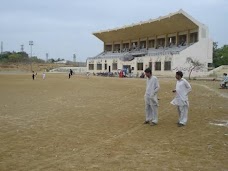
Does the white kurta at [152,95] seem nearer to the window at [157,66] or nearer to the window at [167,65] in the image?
the window at [167,65]

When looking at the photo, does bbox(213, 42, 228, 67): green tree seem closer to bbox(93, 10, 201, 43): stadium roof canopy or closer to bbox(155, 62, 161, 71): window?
bbox(93, 10, 201, 43): stadium roof canopy

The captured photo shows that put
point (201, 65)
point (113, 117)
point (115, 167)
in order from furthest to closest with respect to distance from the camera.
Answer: point (201, 65) < point (113, 117) < point (115, 167)

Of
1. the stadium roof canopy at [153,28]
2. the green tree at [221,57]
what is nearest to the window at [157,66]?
the stadium roof canopy at [153,28]

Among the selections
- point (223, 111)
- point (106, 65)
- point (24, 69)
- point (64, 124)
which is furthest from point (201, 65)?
point (24, 69)

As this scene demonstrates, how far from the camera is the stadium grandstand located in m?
58.7

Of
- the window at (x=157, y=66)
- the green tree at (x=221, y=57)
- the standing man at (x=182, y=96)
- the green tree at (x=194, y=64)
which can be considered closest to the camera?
the standing man at (x=182, y=96)

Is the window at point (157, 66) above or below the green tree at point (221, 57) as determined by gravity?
below

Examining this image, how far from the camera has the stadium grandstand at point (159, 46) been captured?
193 feet

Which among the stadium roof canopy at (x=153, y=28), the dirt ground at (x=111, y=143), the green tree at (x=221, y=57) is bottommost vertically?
the dirt ground at (x=111, y=143)

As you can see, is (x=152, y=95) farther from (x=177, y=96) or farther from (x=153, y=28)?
(x=153, y=28)

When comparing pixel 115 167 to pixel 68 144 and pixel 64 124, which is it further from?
pixel 64 124

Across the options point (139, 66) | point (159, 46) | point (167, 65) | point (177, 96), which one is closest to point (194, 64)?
point (167, 65)

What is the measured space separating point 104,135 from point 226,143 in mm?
2948

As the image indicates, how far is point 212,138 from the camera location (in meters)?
8.62
